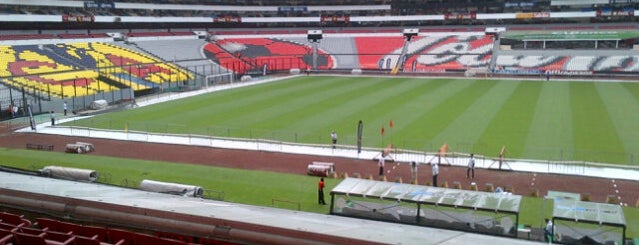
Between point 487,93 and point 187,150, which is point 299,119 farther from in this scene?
point 487,93

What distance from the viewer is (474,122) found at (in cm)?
3672

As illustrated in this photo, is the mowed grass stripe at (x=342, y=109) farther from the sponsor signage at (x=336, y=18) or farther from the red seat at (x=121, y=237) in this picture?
the sponsor signage at (x=336, y=18)

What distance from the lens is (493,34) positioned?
84875 millimetres

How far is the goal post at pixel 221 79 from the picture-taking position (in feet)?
210

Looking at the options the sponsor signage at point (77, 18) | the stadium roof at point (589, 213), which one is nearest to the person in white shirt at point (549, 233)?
the stadium roof at point (589, 213)

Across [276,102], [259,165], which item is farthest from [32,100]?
[259,165]

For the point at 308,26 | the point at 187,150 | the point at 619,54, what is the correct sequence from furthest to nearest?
1. the point at 308,26
2. the point at 619,54
3. the point at 187,150

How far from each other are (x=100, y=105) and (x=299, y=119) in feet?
59.3

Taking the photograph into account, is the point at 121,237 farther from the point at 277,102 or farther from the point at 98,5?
the point at 98,5

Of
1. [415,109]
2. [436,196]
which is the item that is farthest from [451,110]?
[436,196]

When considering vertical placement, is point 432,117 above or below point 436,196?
below

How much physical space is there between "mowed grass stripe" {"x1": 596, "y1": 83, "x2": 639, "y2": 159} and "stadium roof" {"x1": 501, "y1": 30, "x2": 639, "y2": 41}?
776 inches

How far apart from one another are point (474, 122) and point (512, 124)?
7.81 feet

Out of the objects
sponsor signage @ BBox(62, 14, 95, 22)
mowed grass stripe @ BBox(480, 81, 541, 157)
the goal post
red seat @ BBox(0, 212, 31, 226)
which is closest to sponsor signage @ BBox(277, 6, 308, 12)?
the goal post
